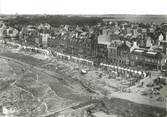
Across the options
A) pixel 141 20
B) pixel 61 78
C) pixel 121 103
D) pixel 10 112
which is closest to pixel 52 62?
pixel 61 78

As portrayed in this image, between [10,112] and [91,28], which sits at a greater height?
[91,28]

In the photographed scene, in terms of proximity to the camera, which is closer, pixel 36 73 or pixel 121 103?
pixel 121 103

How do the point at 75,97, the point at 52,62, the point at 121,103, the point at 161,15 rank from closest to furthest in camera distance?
the point at 161,15, the point at 121,103, the point at 75,97, the point at 52,62

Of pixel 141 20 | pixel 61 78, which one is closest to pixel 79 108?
pixel 61 78

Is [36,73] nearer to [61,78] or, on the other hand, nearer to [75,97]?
[61,78]

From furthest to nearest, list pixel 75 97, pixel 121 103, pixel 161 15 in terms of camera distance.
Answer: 1. pixel 75 97
2. pixel 121 103
3. pixel 161 15

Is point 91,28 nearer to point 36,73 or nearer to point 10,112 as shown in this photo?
point 36,73


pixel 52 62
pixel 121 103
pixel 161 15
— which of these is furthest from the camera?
pixel 52 62

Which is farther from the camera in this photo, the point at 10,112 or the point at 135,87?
the point at 10,112

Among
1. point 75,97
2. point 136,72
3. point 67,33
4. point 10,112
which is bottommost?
point 10,112
